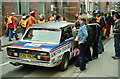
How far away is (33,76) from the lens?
5.77 meters

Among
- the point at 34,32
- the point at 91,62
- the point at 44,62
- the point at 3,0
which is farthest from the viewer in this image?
the point at 3,0

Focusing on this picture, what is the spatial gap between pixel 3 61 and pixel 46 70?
81.3 inches

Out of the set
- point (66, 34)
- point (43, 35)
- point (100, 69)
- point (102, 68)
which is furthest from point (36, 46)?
point (102, 68)

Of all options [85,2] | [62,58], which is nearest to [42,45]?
[62,58]

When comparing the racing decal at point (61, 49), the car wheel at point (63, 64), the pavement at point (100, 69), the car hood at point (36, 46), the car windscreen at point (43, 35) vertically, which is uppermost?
the car windscreen at point (43, 35)

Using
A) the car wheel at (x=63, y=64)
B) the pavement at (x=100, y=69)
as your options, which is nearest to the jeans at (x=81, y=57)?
the pavement at (x=100, y=69)

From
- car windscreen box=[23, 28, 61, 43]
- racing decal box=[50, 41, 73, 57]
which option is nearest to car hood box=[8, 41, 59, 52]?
racing decal box=[50, 41, 73, 57]

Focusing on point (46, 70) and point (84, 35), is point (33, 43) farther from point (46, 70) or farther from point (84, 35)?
point (84, 35)

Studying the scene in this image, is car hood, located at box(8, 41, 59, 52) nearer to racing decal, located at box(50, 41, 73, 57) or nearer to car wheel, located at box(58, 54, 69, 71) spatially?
Result: racing decal, located at box(50, 41, 73, 57)

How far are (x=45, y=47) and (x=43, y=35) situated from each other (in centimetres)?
87

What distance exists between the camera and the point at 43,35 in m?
6.48

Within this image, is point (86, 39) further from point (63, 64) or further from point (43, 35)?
point (43, 35)

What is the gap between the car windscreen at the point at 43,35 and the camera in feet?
20.6

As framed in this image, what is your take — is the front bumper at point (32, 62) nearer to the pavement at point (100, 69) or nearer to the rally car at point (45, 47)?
the rally car at point (45, 47)
